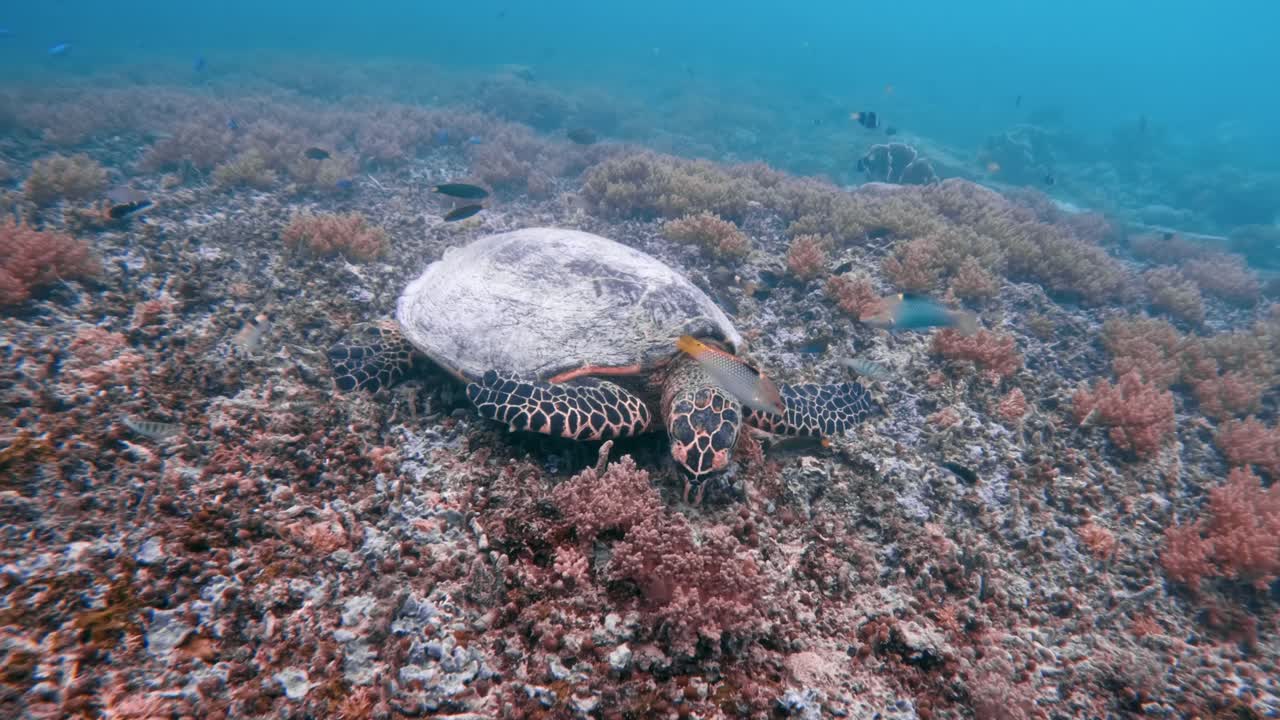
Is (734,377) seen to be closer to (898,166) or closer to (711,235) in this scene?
(711,235)

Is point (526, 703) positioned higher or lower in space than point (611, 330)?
lower

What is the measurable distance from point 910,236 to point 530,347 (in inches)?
335

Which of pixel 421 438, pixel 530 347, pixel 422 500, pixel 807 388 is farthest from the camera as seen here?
pixel 807 388

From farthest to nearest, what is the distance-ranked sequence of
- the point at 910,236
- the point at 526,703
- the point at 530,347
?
the point at 910,236, the point at 530,347, the point at 526,703

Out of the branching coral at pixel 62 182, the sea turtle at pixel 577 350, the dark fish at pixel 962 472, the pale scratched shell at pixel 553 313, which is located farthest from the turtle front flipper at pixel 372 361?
the branching coral at pixel 62 182

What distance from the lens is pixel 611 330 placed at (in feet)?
15.2

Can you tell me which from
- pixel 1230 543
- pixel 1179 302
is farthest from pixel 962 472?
pixel 1179 302

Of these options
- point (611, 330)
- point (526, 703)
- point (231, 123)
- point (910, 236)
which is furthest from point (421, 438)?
point (231, 123)

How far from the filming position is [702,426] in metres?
3.82

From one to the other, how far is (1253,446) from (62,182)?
58.0 ft

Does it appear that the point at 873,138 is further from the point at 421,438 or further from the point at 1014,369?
the point at 421,438

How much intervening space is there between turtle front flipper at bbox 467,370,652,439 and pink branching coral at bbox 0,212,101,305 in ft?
14.5

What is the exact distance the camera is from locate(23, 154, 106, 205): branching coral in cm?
759

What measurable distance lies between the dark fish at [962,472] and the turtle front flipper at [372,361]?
5795 millimetres
